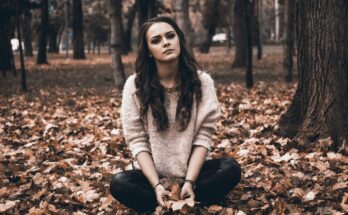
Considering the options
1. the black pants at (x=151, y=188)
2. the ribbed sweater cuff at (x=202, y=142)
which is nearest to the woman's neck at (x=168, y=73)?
the ribbed sweater cuff at (x=202, y=142)

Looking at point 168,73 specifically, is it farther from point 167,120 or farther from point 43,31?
point 43,31

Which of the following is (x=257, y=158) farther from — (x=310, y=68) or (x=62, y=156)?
(x=62, y=156)

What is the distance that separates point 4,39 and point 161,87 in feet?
49.0

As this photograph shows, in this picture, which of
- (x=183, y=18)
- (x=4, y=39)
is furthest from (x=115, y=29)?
(x=4, y=39)

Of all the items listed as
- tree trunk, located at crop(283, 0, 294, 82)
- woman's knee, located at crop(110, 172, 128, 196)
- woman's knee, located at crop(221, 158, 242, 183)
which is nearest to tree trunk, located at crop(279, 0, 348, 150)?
woman's knee, located at crop(221, 158, 242, 183)

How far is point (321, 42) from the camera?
516 centimetres

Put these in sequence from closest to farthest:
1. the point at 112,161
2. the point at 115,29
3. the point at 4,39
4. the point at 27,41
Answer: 1. the point at 112,161
2. the point at 115,29
3. the point at 4,39
4. the point at 27,41

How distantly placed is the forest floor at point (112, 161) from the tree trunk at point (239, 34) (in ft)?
22.7

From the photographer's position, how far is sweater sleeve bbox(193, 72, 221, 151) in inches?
145

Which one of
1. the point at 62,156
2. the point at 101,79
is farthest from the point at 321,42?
the point at 101,79

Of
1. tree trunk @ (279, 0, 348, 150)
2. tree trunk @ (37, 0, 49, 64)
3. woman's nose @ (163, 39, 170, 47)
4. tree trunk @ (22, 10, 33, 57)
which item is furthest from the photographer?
tree trunk @ (22, 10, 33, 57)

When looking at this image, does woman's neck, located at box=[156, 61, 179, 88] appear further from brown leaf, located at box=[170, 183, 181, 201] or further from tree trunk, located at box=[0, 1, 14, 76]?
tree trunk, located at box=[0, 1, 14, 76]

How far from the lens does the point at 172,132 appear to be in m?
3.69

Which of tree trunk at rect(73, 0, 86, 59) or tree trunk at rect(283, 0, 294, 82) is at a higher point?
tree trunk at rect(73, 0, 86, 59)
